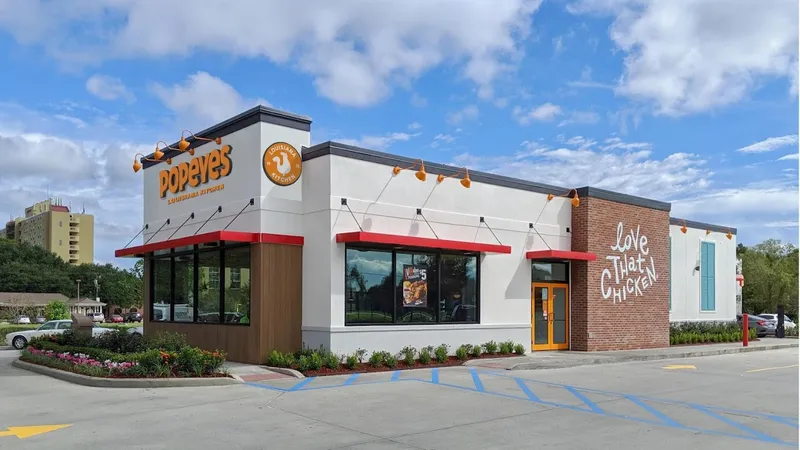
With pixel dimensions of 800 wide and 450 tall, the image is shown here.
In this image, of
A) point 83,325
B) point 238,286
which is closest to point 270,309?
point 238,286

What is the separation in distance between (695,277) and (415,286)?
15.9 metres

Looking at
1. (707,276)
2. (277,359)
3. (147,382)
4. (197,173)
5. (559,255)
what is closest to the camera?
(147,382)

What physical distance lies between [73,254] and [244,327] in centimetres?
17758

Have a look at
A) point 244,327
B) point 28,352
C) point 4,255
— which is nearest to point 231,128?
point 244,327

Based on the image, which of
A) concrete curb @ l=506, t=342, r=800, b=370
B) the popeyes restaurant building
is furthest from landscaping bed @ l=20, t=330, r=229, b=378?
concrete curb @ l=506, t=342, r=800, b=370

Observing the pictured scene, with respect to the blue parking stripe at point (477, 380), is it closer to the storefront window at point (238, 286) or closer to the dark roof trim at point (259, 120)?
the storefront window at point (238, 286)

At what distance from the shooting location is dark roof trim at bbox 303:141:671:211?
56.7ft

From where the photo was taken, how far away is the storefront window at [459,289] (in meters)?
18.9

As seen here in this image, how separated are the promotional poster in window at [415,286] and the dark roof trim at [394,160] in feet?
8.99

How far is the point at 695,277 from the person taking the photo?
94.6 feet

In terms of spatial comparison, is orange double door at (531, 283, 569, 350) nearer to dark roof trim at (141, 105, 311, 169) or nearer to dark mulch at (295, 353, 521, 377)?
dark mulch at (295, 353, 521, 377)

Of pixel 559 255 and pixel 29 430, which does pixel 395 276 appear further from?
pixel 29 430

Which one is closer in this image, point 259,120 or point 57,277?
point 259,120

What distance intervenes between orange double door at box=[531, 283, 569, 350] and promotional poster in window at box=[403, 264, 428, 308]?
4591mm
